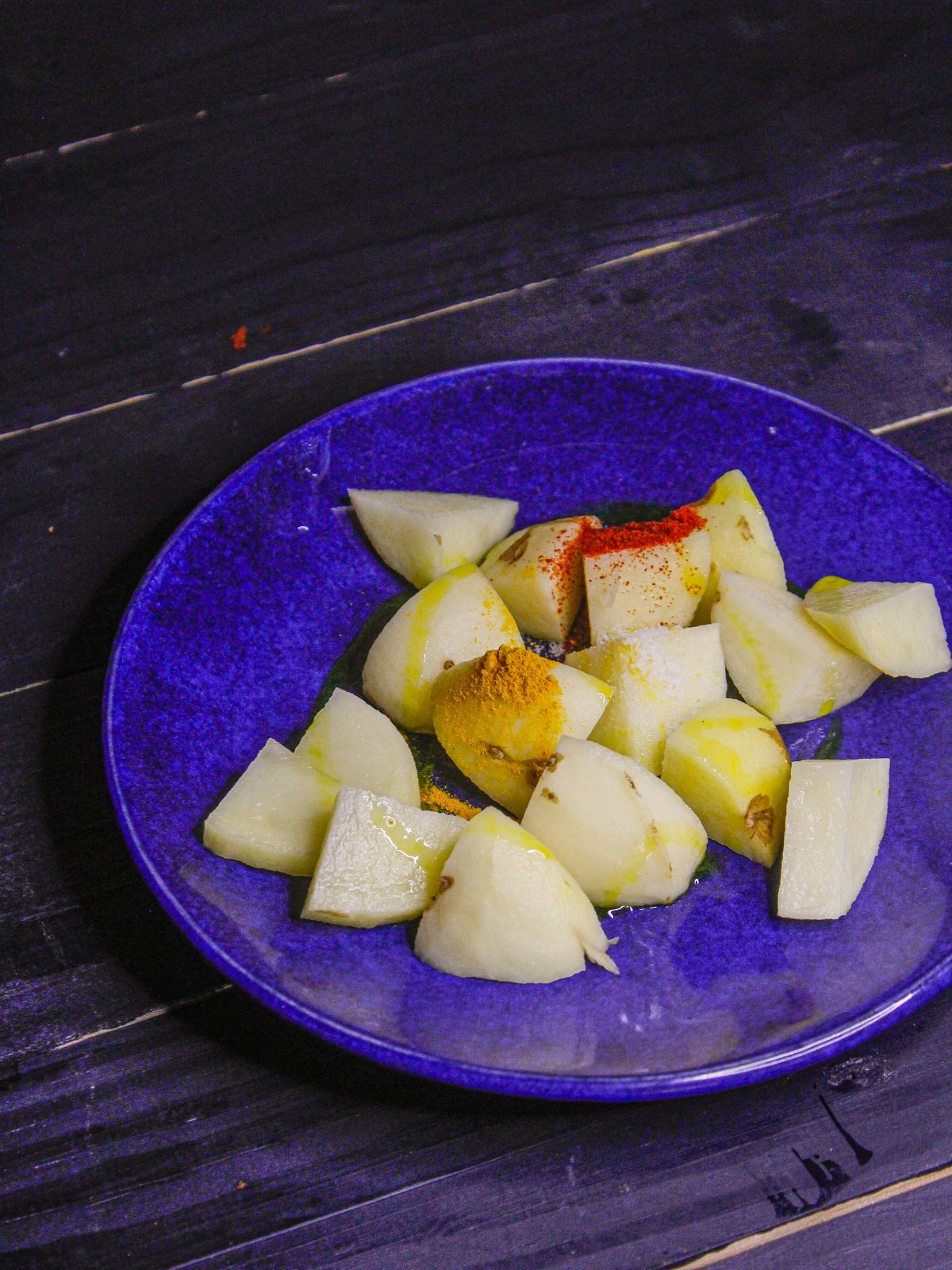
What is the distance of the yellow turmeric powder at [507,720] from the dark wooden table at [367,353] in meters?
0.28

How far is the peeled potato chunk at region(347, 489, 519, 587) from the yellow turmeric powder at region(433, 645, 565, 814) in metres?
0.19

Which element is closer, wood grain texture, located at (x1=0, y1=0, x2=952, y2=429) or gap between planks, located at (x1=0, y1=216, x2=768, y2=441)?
gap between planks, located at (x1=0, y1=216, x2=768, y2=441)

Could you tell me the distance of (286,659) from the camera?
4.12ft

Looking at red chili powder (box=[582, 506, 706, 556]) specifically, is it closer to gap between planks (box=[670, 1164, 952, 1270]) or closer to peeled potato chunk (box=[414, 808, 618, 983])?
peeled potato chunk (box=[414, 808, 618, 983])

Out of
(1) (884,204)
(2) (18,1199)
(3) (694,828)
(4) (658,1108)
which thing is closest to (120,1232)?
(2) (18,1199)

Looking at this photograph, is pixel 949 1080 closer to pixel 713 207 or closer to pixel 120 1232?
pixel 120 1232

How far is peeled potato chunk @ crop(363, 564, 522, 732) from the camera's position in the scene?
3.87 ft

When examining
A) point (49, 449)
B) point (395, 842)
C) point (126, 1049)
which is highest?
point (49, 449)

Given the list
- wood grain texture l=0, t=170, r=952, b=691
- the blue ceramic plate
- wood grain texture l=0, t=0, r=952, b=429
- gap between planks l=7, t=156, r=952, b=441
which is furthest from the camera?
wood grain texture l=0, t=0, r=952, b=429

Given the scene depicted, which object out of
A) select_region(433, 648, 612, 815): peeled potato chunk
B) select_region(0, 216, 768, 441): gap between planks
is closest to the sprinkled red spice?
select_region(433, 648, 612, 815): peeled potato chunk

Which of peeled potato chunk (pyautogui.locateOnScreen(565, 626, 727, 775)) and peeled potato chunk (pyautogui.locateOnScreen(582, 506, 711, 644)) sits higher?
peeled potato chunk (pyautogui.locateOnScreen(582, 506, 711, 644))

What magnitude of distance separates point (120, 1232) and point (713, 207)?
1.50 metres

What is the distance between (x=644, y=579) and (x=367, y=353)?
2.04ft

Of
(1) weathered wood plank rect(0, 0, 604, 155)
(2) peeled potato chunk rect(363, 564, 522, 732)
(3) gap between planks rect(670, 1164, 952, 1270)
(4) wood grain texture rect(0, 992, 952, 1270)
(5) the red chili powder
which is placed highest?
(1) weathered wood plank rect(0, 0, 604, 155)
